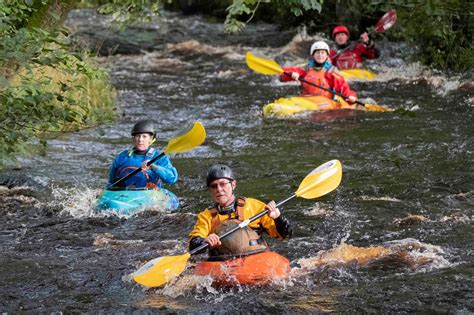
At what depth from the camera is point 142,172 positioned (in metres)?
7.51

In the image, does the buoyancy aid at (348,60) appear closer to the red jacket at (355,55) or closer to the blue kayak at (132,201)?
the red jacket at (355,55)

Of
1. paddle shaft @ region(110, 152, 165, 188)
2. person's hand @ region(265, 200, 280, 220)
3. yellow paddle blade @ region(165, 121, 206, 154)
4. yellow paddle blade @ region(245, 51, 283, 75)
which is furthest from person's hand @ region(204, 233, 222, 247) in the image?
yellow paddle blade @ region(245, 51, 283, 75)

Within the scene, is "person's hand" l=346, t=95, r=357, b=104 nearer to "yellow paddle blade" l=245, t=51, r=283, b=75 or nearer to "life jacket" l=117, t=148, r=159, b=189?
"yellow paddle blade" l=245, t=51, r=283, b=75

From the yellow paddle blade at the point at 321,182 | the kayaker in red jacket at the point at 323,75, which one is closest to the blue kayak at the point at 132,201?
the yellow paddle blade at the point at 321,182

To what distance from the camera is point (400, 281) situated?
5.16 meters

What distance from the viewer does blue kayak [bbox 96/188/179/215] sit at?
7246mm

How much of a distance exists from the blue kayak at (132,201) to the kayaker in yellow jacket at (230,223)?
5.94ft

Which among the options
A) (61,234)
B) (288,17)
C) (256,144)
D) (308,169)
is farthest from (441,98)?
(288,17)

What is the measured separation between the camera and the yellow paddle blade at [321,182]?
20.4ft

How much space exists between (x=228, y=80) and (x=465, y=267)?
432 inches

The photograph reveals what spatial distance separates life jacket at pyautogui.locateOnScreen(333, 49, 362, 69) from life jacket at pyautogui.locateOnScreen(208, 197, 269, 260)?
10.5 meters

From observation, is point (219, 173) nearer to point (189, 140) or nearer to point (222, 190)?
point (222, 190)

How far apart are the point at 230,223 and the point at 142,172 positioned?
221 cm

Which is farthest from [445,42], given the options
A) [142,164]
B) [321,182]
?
[321,182]
